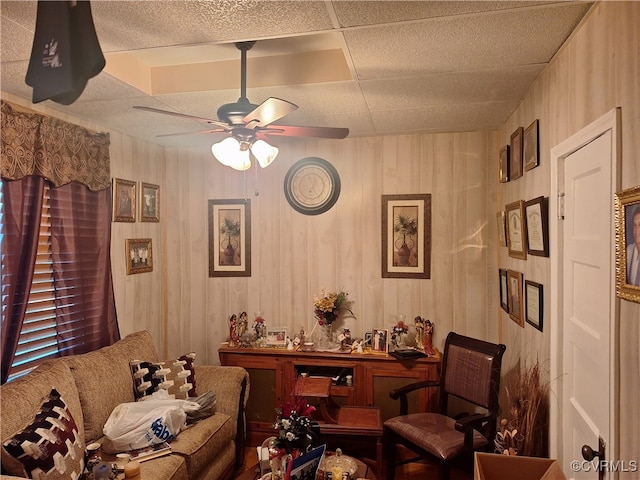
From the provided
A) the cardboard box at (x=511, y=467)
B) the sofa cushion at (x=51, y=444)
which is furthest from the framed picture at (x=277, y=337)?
the cardboard box at (x=511, y=467)

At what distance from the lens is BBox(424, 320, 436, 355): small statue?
10.9 feet

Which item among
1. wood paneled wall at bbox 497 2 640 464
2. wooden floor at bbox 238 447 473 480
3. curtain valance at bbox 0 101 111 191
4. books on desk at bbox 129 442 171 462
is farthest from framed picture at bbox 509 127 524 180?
curtain valance at bbox 0 101 111 191

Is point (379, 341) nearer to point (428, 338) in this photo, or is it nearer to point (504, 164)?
point (428, 338)

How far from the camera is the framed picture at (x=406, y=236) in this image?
3557 mm

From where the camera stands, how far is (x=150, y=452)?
7.52ft

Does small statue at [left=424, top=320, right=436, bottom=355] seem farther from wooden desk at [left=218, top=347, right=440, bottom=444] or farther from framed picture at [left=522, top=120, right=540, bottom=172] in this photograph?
framed picture at [left=522, top=120, right=540, bottom=172]

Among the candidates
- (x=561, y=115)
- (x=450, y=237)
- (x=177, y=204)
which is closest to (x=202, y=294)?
(x=177, y=204)

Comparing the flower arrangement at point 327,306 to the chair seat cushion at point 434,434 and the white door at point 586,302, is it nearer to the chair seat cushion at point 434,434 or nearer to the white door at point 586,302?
the chair seat cushion at point 434,434

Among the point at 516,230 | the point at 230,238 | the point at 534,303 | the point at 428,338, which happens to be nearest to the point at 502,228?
the point at 516,230

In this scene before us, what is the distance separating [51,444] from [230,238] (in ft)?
7.47

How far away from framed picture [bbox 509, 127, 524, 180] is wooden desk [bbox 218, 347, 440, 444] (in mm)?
1546

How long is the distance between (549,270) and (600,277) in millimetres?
570

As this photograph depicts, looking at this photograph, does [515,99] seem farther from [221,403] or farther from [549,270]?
[221,403]

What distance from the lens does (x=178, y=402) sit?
2.60 meters
